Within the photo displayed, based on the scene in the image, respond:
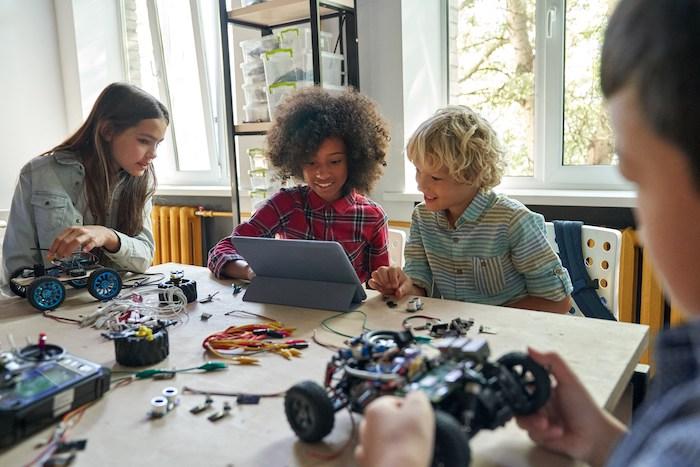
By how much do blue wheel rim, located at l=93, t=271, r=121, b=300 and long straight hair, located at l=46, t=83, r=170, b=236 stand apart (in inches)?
15.8

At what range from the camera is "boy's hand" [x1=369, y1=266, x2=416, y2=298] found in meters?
1.20

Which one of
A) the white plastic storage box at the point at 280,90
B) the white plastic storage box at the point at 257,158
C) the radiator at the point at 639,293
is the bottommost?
the radiator at the point at 639,293

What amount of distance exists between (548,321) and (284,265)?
53 centimetres

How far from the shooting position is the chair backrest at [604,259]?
1.51m

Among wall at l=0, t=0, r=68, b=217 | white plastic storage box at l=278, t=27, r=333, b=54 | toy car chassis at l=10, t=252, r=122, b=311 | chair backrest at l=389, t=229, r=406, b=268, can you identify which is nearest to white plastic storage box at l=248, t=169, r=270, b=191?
white plastic storage box at l=278, t=27, r=333, b=54

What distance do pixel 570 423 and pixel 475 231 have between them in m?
0.79

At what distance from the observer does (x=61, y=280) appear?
128cm

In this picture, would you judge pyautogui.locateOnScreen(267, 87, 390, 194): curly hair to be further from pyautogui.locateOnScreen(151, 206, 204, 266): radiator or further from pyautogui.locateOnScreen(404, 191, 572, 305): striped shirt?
pyautogui.locateOnScreen(151, 206, 204, 266): radiator

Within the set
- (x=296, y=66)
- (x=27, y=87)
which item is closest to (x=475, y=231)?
(x=296, y=66)

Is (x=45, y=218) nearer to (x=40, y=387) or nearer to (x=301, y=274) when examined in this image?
(x=301, y=274)

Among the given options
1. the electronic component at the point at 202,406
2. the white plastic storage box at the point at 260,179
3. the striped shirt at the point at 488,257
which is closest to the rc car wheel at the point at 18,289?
the electronic component at the point at 202,406

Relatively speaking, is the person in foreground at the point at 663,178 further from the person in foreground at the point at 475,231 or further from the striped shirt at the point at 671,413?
the person in foreground at the point at 475,231

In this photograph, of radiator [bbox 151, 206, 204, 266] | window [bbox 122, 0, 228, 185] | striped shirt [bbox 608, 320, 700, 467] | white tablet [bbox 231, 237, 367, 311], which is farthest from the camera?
window [bbox 122, 0, 228, 185]

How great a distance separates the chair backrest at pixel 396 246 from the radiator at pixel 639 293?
0.75 meters
